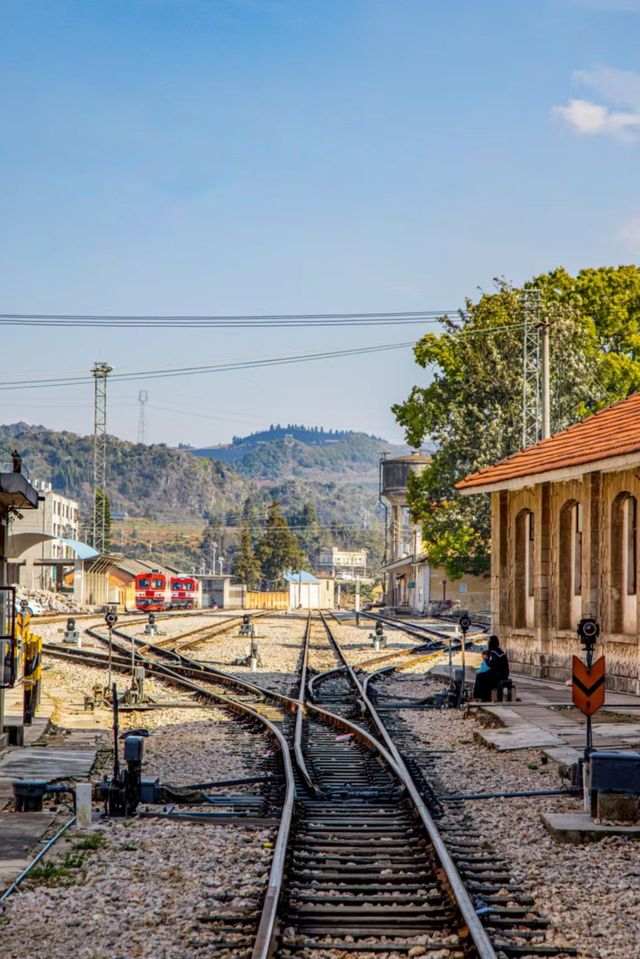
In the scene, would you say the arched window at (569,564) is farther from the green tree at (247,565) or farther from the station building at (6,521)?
the green tree at (247,565)

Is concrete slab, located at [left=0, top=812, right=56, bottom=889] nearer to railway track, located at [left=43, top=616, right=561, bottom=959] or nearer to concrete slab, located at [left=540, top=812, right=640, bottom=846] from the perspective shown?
railway track, located at [left=43, top=616, right=561, bottom=959]

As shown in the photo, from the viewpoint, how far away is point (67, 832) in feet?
34.2

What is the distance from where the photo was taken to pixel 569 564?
2477 centimetres

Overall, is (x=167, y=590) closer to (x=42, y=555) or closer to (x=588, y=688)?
(x=42, y=555)

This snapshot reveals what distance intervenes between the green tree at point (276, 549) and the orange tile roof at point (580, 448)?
13394 centimetres

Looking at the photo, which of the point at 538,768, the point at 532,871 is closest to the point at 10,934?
the point at 532,871

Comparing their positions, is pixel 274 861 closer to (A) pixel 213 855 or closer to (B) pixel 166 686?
(A) pixel 213 855

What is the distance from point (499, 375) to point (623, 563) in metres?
31.0

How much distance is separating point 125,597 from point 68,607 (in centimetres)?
1767

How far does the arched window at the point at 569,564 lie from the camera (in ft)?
80.2

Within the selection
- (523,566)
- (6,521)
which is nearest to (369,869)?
(6,521)

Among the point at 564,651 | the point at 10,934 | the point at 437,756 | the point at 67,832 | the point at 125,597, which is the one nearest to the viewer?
the point at 10,934

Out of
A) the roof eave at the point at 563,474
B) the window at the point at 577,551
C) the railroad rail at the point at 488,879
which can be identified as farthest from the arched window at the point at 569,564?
the railroad rail at the point at 488,879

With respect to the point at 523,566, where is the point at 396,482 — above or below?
above
